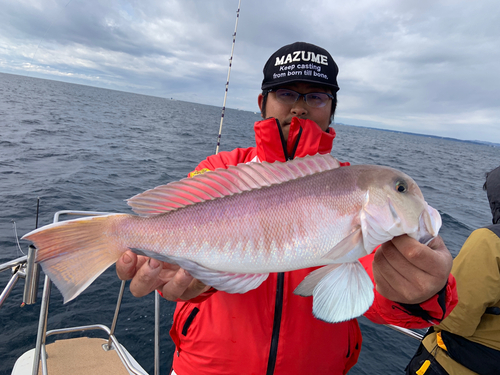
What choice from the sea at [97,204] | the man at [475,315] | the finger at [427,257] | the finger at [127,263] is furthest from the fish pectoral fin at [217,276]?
the sea at [97,204]

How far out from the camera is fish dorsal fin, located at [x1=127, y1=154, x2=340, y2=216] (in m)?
1.96

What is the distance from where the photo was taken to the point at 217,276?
1766 millimetres

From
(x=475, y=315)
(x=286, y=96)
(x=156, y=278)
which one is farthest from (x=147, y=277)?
(x=475, y=315)

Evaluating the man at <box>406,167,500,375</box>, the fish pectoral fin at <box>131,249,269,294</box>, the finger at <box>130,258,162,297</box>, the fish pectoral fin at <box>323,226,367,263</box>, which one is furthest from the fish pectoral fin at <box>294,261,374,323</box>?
the man at <box>406,167,500,375</box>

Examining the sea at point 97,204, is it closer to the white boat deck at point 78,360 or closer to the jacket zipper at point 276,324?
the white boat deck at point 78,360

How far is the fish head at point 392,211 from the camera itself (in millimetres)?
1662

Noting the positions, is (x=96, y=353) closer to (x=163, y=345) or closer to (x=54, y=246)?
(x=163, y=345)

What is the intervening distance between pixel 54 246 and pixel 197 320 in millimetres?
1189

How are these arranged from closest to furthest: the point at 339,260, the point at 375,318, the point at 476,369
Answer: the point at 339,260 → the point at 375,318 → the point at 476,369

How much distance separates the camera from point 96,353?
3531 mm

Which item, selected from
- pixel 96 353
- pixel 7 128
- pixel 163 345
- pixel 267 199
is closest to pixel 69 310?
pixel 163 345

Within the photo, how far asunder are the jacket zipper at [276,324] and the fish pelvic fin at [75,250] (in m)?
1.20

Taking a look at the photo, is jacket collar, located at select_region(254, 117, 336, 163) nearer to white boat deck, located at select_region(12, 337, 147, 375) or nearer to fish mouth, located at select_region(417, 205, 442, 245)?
fish mouth, located at select_region(417, 205, 442, 245)

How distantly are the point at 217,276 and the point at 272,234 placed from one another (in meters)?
0.45
